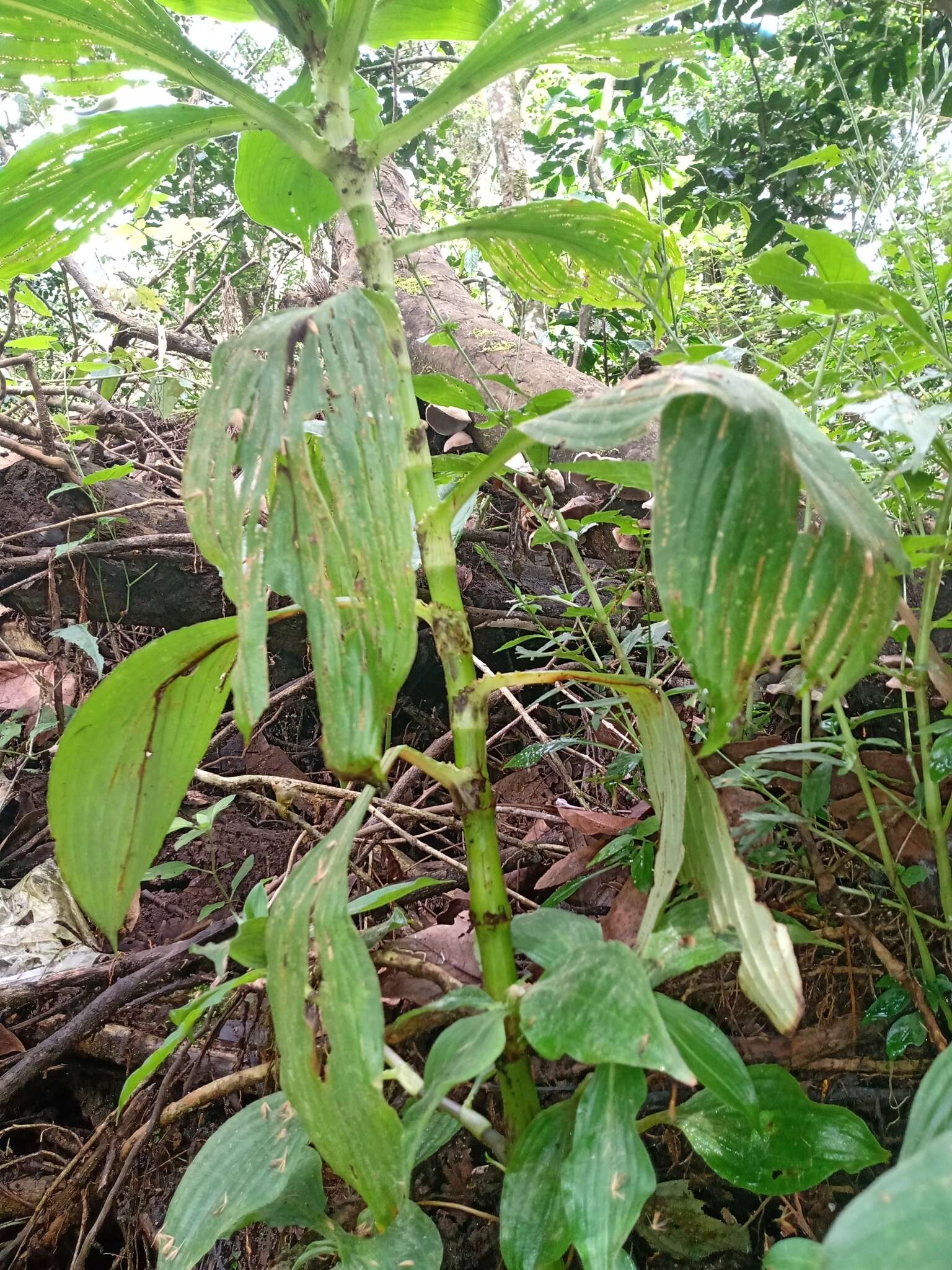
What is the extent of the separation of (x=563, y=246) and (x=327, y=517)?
1.97 feet

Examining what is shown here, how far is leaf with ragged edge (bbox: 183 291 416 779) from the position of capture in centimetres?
44

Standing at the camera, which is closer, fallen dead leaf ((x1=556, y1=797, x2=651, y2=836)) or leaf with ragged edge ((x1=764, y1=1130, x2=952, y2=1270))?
leaf with ragged edge ((x1=764, y1=1130, x2=952, y2=1270))

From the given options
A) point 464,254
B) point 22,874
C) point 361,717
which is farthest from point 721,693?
point 464,254

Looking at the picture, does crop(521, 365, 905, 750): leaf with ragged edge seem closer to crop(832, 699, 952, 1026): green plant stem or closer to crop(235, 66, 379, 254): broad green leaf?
crop(832, 699, 952, 1026): green plant stem

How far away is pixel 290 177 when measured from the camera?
1068mm

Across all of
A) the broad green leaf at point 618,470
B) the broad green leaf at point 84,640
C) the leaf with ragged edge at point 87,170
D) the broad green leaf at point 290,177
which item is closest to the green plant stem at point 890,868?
the broad green leaf at point 618,470

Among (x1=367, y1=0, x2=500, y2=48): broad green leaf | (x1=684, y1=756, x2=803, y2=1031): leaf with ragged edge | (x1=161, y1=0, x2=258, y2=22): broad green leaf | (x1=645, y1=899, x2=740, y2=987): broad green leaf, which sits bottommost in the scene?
(x1=645, y1=899, x2=740, y2=987): broad green leaf

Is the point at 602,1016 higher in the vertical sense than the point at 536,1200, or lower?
higher

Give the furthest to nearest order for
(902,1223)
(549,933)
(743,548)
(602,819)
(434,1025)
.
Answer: (602,819) < (434,1025) < (549,933) < (743,548) < (902,1223)

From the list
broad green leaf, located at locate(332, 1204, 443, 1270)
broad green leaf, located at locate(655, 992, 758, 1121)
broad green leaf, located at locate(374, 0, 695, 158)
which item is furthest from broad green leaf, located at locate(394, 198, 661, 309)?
broad green leaf, located at locate(332, 1204, 443, 1270)

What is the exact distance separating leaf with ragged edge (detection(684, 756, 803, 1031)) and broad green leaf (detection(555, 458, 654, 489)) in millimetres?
258

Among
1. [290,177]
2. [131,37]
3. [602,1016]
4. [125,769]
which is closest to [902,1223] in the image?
[602,1016]

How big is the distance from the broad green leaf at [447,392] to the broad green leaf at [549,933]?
0.60 m

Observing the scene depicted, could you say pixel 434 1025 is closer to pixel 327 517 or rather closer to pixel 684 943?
pixel 684 943
